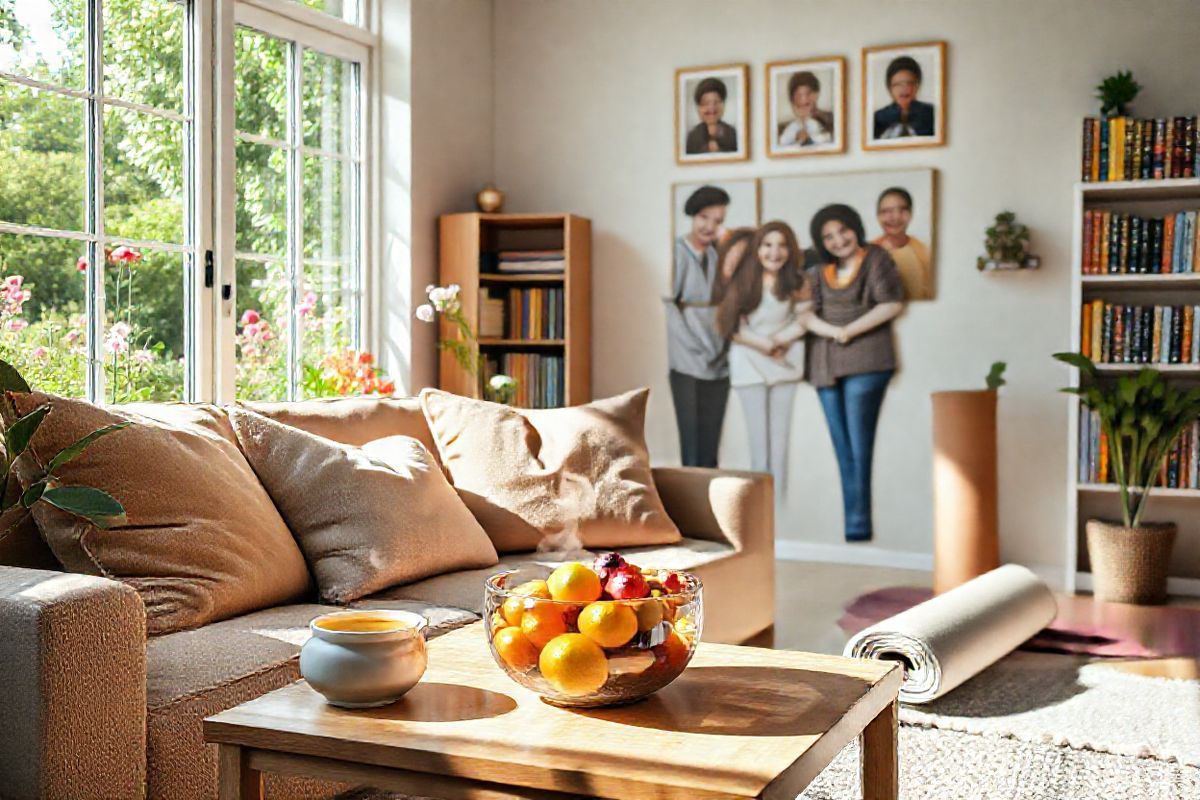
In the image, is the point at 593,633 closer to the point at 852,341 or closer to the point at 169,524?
the point at 169,524

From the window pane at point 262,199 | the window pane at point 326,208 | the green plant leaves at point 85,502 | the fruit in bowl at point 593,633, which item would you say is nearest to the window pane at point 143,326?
the window pane at point 262,199

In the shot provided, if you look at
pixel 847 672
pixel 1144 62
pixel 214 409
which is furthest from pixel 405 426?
pixel 1144 62

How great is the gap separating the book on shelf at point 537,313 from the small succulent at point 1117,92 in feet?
7.92

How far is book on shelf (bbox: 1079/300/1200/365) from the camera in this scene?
480 cm

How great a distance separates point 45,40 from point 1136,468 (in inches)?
162

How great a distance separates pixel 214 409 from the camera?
2955 millimetres

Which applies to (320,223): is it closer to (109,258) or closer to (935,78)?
(109,258)

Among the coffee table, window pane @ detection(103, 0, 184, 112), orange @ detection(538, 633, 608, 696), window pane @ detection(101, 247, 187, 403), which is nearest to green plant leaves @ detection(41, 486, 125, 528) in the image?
the coffee table

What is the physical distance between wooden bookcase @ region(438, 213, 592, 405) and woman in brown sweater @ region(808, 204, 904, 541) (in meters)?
1.07

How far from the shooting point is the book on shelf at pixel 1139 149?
477 centimetres

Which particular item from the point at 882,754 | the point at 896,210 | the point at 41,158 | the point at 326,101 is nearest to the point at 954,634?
the point at 882,754

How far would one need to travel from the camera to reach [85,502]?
2170mm

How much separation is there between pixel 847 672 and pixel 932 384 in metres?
3.61

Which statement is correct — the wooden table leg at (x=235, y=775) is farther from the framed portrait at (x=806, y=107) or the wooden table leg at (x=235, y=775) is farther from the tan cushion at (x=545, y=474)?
the framed portrait at (x=806, y=107)
